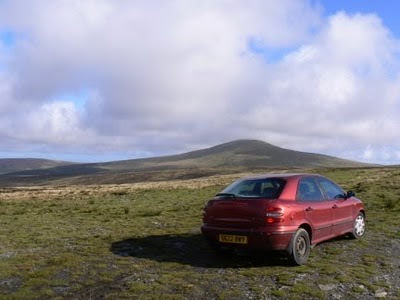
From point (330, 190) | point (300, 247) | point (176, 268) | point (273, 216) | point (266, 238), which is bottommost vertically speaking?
point (176, 268)

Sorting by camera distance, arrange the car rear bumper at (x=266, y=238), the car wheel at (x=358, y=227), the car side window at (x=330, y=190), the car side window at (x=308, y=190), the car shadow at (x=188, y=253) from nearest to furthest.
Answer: the car rear bumper at (x=266, y=238)
the car shadow at (x=188, y=253)
the car side window at (x=308, y=190)
the car side window at (x=330, y=190)
the car wheel at (x=358, y=227)

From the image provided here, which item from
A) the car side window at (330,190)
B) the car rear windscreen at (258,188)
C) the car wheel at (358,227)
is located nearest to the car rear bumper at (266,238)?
the car rear windscreen at (258,188)

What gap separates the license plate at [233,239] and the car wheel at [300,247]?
98 centimetres

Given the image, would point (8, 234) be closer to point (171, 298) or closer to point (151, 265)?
point (151, 265)

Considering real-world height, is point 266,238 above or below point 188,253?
above

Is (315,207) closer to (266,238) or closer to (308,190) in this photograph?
(308,190)

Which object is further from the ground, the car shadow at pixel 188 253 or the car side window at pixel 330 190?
the car side window at pixel 330 190

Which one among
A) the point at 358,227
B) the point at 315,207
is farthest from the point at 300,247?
the point at 358,227

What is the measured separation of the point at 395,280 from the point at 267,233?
251 centimetres

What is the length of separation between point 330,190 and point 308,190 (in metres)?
Answer: 1.32

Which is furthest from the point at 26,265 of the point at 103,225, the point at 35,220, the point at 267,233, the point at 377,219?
the point at 377,219

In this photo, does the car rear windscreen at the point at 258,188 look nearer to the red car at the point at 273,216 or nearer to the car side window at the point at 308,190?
the red car at the point at 273,216

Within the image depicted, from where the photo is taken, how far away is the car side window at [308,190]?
35.7ft

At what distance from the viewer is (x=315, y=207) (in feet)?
35.9
